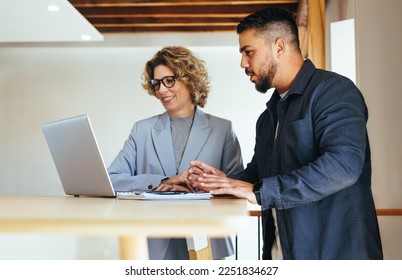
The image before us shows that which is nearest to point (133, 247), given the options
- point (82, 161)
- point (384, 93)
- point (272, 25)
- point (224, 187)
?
point (224, 187)

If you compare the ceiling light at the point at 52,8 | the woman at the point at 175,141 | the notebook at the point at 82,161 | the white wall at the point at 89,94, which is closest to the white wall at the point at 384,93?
the woman at the point at 175,141

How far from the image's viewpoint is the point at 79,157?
142 cm

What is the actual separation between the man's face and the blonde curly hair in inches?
15.3

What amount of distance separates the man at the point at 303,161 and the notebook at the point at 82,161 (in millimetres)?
200

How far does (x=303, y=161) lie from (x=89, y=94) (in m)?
4.42

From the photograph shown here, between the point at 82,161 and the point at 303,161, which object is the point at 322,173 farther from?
the point at 82,161

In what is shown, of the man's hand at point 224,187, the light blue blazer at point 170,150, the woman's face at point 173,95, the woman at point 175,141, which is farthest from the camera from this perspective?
the woman's face at point 173,95

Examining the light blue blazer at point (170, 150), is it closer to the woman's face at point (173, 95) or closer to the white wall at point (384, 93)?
the woman's face at point (173, 95)

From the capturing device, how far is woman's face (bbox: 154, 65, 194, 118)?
Result: 1.95 meters

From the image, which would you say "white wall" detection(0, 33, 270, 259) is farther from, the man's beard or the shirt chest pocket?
the shirt chest pocket

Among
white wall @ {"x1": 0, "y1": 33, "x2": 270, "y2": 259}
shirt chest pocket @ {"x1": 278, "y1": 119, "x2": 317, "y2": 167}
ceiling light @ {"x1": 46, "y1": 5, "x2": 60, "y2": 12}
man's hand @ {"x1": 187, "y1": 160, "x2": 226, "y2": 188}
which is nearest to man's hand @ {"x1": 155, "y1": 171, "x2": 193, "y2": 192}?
man's hand @ {"x1": 187, "y1": 160, "x2": 226, "y2": 188}

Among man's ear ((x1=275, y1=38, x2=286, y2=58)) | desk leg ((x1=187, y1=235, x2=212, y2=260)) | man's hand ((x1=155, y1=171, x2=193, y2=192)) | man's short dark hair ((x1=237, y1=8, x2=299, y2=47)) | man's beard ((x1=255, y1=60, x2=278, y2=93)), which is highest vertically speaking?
man's short dark hair ((x1=237, y1=8, x2=299, y2=47))

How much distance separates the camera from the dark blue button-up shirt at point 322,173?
131 cm
